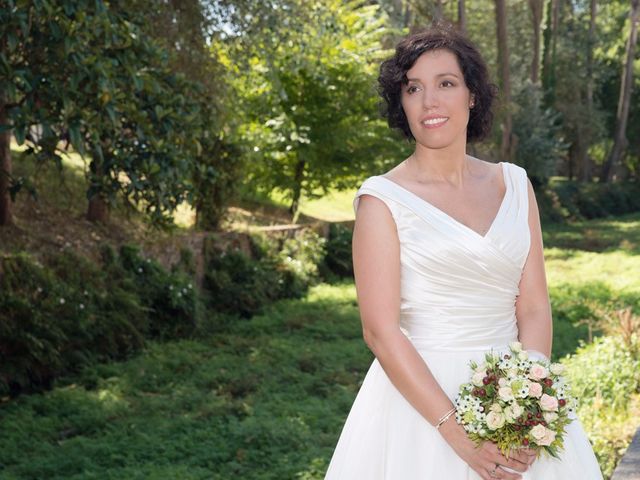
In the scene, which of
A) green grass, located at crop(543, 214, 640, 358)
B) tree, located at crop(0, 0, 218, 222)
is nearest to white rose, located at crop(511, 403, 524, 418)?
tree, located at crop(0, 0, 218, 222)

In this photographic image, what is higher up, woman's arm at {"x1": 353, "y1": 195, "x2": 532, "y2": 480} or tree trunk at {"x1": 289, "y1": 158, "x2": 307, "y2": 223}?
woman's arm at {"x1": 353, "y1": 195, "x2": 532, "y2": 480}

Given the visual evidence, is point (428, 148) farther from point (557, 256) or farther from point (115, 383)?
point (557, 256)

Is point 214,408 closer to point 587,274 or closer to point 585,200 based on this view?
point 587,274

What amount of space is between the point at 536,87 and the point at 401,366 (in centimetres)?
3603

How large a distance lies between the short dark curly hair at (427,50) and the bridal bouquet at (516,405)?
2.91 ft

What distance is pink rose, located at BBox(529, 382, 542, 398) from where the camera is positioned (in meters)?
2.62

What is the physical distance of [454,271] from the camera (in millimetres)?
2928

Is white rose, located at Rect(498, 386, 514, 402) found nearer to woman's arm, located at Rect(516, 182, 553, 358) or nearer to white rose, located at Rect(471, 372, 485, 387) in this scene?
white rose, located at Rect(471, 372, 485, 387)

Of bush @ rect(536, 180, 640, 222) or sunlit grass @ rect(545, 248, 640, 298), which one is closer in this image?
sunlit grass @ rect(545, 248, 640, 298)

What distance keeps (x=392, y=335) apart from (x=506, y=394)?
38 cm

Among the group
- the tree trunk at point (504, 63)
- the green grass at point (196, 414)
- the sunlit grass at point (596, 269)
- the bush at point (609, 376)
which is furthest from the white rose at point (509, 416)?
the tree trunk at point (504, 63)

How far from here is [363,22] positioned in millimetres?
22922

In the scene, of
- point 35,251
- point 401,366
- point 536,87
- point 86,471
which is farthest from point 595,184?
point 401,366

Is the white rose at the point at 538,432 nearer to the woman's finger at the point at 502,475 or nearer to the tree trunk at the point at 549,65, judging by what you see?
the woman's finger at the point at 502,475
